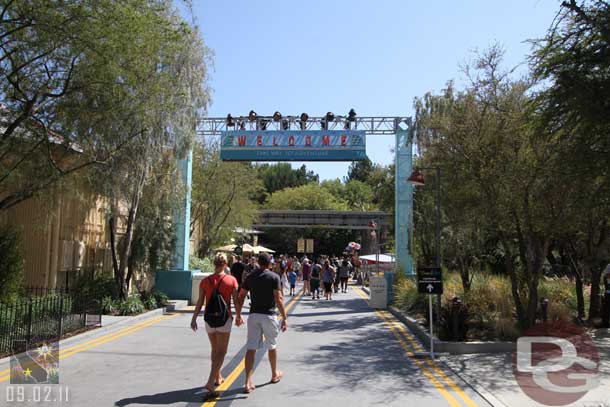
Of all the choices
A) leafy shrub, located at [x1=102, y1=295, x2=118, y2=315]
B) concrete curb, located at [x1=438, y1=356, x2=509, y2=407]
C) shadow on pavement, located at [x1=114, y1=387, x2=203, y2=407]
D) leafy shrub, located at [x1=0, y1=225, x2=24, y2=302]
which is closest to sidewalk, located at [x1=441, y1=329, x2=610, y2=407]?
concrete curb, located at [x1=438, y1=356, x2=509, y2=407]

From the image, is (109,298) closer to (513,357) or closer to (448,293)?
(448,293)

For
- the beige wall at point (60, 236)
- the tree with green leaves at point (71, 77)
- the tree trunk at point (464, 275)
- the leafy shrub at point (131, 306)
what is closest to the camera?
the tree with green leaves at point (71, 77)

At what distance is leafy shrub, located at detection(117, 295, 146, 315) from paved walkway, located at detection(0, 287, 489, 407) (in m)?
1.56

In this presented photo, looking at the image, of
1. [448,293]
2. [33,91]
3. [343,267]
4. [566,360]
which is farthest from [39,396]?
[343,267]

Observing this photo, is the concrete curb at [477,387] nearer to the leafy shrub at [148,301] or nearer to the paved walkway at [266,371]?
the paved walkway at [266,371]

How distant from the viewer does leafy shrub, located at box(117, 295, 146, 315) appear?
15539 millimetres

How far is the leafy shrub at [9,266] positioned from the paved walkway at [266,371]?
Answer: 2.65 meters

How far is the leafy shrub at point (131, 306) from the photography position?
51.0ft

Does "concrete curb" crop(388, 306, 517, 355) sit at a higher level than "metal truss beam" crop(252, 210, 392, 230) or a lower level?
lower

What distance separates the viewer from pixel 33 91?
397 inches

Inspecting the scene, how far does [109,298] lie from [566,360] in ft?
39.8

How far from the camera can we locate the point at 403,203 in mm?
22109

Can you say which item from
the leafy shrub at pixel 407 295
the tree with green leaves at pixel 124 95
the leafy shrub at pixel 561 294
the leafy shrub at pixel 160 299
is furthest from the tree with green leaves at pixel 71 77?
the leafy shrub at pixel 561 294

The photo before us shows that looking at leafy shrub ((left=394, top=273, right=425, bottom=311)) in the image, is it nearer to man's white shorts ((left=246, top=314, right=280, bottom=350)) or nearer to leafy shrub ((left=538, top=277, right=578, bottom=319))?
leafy shrub ((left=538, top=277, right=578, bottom=319))
